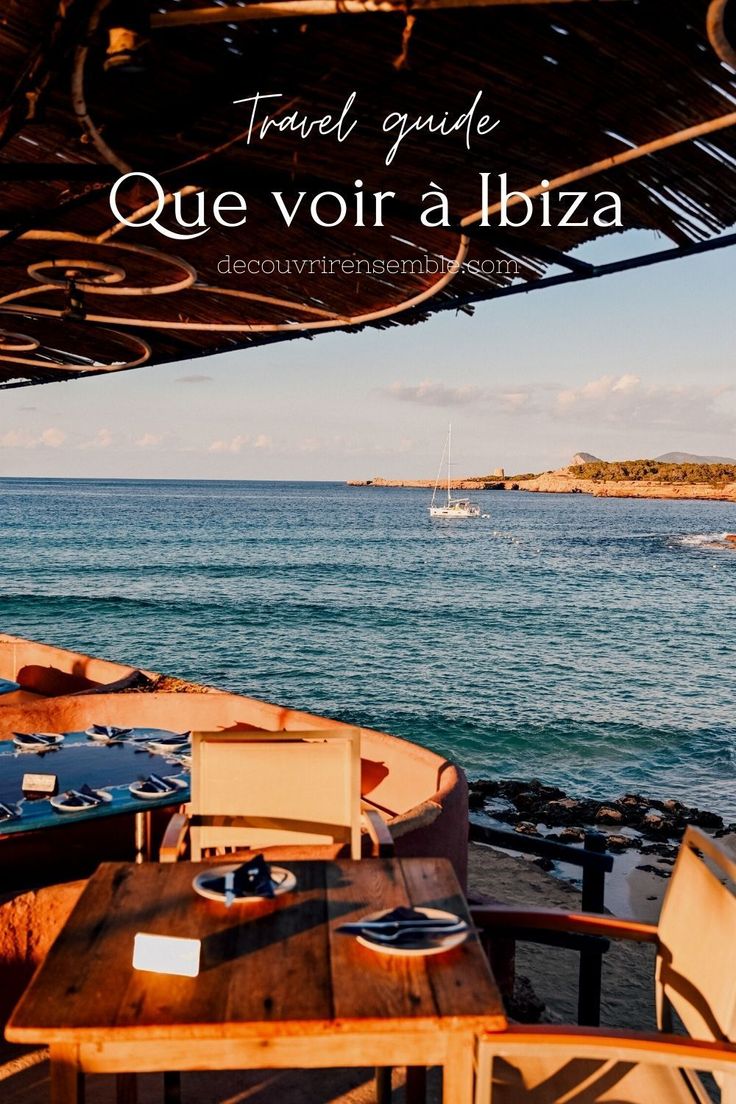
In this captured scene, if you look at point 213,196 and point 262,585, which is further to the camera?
point 262,585

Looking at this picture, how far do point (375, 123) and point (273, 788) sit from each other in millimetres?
2002

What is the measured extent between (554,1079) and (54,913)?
1.58 metres

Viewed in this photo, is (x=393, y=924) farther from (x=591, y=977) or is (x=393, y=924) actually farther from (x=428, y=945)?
(x=591, y=977)

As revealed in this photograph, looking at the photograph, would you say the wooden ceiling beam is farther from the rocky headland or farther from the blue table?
the rocky headland

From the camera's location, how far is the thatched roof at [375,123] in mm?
1676

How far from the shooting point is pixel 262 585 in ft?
119

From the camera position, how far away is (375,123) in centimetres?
205

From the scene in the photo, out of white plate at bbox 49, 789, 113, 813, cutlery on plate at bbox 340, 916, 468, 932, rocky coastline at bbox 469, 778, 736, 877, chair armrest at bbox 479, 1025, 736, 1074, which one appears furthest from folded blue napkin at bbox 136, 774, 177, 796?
rocky coastline at bbox 469, 778, 736, 877

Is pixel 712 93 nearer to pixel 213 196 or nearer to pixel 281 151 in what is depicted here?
pixel 281 151

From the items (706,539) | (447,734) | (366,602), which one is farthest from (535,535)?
(447,734)

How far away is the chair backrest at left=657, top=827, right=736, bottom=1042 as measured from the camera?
1976 mm

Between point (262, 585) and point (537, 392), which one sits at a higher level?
point (537, 392)

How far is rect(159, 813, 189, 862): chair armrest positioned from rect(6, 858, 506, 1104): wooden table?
24.8 inches

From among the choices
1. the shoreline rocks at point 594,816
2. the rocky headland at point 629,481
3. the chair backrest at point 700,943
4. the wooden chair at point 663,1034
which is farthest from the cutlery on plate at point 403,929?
the rocky headland at point 629,481
